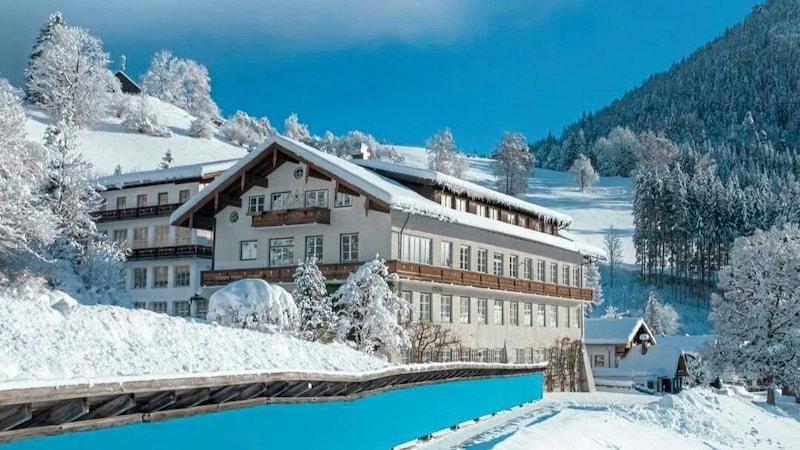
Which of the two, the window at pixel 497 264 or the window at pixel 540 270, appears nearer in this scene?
the window at pixel 497 264

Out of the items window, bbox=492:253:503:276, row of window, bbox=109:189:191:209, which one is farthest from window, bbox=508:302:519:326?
row of window, bbox=109:189:191:209

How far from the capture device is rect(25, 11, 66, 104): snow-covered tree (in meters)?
109

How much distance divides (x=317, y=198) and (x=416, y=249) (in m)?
5.66

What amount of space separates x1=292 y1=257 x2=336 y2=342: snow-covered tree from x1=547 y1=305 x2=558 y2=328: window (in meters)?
21.3

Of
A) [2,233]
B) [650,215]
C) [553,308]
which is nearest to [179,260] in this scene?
[2,233]

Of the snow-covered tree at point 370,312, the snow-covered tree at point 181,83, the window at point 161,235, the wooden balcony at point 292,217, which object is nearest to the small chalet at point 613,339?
the window at point 161,235

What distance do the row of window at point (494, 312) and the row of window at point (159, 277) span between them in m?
22.1

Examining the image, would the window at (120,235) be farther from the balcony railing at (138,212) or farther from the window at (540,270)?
the window at (540,270)

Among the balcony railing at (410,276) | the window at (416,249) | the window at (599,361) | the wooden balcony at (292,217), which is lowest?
the window at (599,361)

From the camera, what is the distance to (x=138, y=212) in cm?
5972

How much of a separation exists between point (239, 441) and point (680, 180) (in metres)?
110

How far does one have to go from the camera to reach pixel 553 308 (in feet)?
175

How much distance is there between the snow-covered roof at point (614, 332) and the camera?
68.9m

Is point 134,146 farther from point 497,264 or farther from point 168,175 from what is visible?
point 497,264
